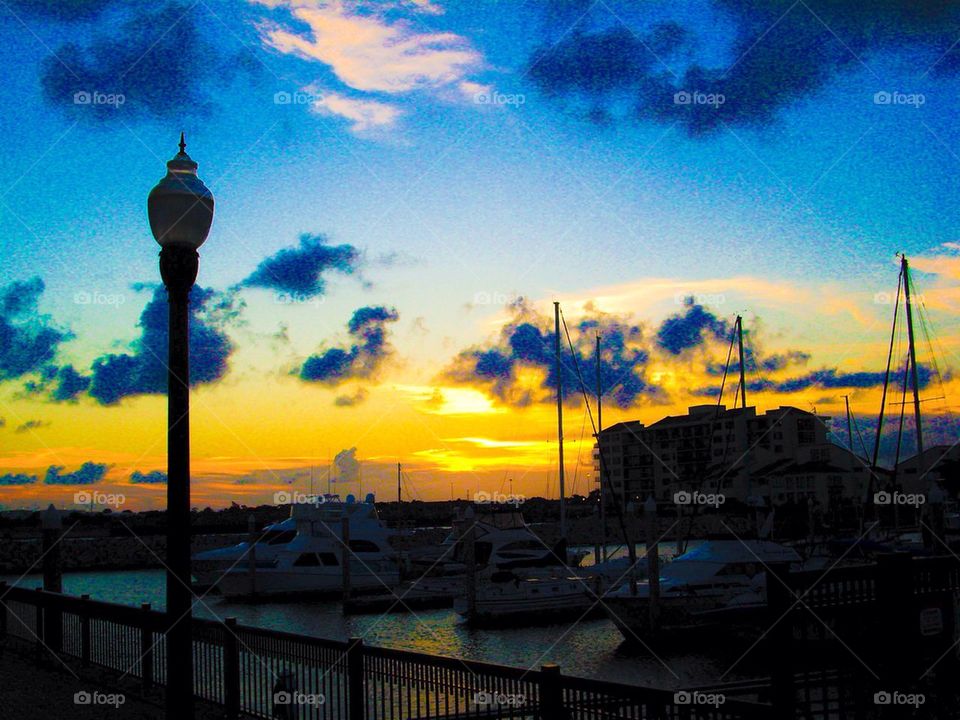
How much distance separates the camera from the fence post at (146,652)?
49.9ft

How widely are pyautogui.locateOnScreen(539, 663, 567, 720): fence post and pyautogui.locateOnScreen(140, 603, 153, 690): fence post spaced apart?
338 inches

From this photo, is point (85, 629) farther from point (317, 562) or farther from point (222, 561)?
point (222, 561)

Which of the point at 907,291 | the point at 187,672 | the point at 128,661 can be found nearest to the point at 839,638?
the point at 187,672

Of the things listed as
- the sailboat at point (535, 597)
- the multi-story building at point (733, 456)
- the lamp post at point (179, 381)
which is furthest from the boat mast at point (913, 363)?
the multi-story building at point (733, 456)

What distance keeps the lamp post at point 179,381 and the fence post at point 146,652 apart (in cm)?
826

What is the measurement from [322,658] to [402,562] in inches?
1964

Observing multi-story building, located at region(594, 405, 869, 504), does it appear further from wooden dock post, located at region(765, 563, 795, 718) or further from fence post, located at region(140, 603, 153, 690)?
wooden dock post, located at region(765, 563, 795, 718)

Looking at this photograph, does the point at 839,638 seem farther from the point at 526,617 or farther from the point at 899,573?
the point at 526,617

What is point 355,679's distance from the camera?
36.8 ft

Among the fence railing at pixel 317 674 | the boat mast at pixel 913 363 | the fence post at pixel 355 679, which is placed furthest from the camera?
the boat mast at pixel 913 363

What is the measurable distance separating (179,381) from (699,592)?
30.0 meters

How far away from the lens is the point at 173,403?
752 centimetres

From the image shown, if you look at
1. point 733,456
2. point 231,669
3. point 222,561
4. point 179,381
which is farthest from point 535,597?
point 733,456

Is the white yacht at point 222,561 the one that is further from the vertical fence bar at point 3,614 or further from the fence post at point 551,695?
the fence post at point 551,695
